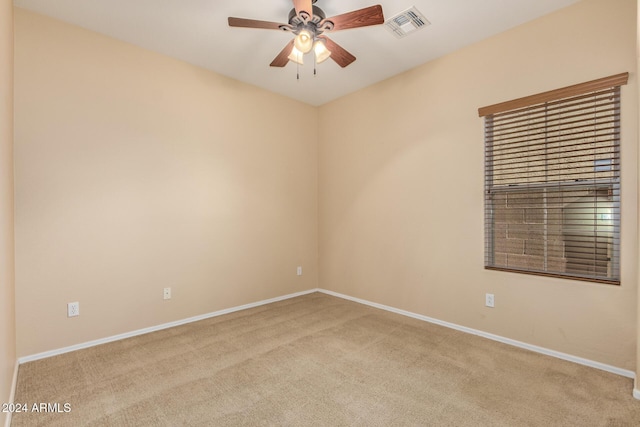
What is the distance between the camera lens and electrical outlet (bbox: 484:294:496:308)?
2.88m

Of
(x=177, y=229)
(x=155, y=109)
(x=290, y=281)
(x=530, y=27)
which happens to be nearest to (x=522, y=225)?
(x=530, y=27)

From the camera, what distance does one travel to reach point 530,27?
2.64 m

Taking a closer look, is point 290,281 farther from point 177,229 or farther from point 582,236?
point 582,236

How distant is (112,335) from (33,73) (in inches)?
A: 89.9

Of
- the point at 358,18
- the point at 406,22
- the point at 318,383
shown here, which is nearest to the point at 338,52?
the point at 358,18

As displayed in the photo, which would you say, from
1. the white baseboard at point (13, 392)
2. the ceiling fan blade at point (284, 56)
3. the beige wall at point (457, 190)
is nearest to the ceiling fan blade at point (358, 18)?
the ceiling fan blade at point (284, 56)

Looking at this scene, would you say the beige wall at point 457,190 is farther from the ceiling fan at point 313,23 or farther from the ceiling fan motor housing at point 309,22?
the ceiling fan motor housing at point 309,22

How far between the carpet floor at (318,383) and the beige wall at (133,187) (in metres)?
0.46

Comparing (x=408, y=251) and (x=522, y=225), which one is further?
(x=408, y=251)

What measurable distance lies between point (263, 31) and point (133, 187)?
1872 mm

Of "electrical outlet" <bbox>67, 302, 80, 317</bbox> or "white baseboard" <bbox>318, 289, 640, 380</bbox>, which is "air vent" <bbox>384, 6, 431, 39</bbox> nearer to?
"white baseboard" <bbox>318, 289, 640, 380</bbox>

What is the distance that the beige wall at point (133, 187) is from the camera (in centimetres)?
250

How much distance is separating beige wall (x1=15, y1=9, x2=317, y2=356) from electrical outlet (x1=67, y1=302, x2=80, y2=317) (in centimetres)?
4

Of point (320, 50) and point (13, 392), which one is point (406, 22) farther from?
point (13, 392)
